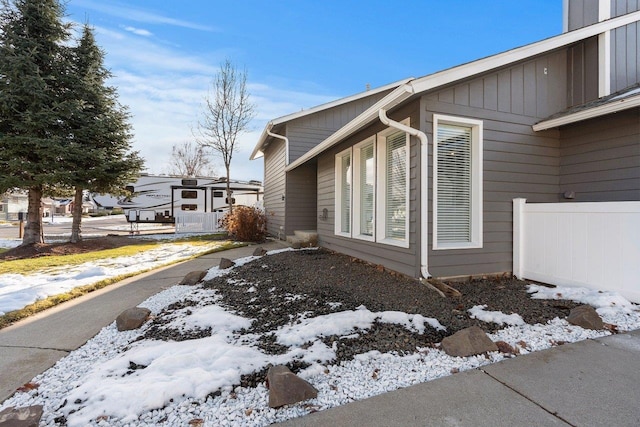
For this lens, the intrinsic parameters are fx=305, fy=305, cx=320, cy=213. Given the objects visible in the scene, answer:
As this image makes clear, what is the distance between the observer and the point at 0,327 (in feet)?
10.7

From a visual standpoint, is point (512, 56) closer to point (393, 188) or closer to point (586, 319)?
point (393, 188)

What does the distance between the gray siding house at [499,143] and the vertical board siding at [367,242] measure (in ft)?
0.09

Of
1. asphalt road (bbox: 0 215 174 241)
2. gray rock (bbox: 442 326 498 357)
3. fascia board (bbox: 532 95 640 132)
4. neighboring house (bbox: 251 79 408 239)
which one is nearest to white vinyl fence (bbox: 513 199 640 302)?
fascia board (bbox: 532 95 640 132)

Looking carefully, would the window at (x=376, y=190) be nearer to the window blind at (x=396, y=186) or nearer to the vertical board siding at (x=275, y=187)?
the window blind at (x=396, y=186)

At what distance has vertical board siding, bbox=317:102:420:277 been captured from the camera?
168 inches

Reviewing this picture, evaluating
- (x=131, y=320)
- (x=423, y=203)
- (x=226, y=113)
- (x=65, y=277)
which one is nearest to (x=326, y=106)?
(x=423, y=203)

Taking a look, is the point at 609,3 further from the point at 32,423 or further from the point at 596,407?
the point at 32,423

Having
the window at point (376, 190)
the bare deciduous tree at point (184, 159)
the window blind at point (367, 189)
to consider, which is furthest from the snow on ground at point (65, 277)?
the bare deciduous tree at point (184, 159)

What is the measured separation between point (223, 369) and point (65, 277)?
4825 mm

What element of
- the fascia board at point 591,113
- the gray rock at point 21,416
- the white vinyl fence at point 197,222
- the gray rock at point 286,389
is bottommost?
the gray rock at point 21,416

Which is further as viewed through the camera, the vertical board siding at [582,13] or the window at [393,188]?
the vertical board siding at [582,13]

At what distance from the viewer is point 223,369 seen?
2.22 m

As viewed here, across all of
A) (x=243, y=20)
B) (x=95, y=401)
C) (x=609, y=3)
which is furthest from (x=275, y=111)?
(x=95, y=401)

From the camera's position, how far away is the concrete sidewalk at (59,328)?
8.04 ft
